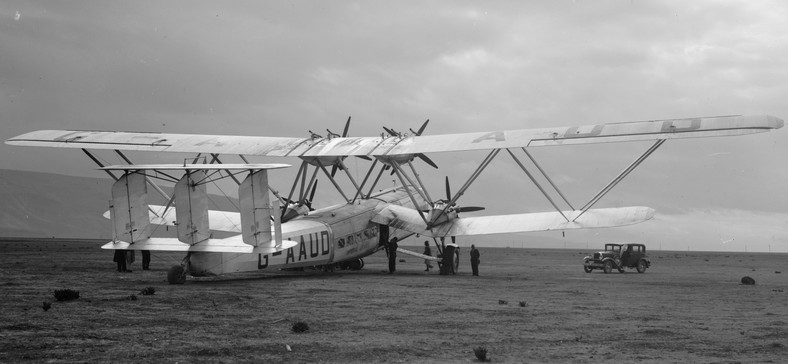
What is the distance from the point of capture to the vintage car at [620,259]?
38188 mm

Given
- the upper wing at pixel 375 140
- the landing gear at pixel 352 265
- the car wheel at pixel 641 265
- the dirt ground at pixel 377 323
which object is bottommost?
the car wheel at pixel 641 265

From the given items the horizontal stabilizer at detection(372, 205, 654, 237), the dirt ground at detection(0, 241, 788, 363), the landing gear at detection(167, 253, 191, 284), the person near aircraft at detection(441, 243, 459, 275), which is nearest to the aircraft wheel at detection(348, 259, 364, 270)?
the horizontal stabilizer at detection(372, 205, 654, 237)

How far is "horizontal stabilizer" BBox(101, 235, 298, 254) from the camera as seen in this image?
21125mm

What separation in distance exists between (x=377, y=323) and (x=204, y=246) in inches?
342

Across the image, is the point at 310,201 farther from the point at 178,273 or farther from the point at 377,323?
the point at 377,323

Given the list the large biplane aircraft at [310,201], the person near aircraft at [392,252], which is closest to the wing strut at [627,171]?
the large biplane aircraft at [310,201]

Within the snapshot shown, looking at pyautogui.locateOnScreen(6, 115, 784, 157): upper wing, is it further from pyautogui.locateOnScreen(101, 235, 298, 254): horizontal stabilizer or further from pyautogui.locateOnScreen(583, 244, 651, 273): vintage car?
pyautogui.locateOnScreen(583, 244, 651, 273): vintage car

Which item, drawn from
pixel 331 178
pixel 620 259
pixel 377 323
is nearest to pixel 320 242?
pixel 331 178

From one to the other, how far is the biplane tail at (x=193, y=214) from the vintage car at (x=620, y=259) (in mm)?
21204

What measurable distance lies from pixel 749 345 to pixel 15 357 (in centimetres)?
1157

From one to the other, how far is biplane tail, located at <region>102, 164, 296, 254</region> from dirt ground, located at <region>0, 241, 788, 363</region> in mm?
1279

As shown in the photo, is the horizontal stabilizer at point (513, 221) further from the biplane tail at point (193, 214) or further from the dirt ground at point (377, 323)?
the biplane tail at point (193, 214)

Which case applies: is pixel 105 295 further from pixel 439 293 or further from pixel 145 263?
pixel 145 263

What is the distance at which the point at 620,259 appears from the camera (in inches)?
1539
